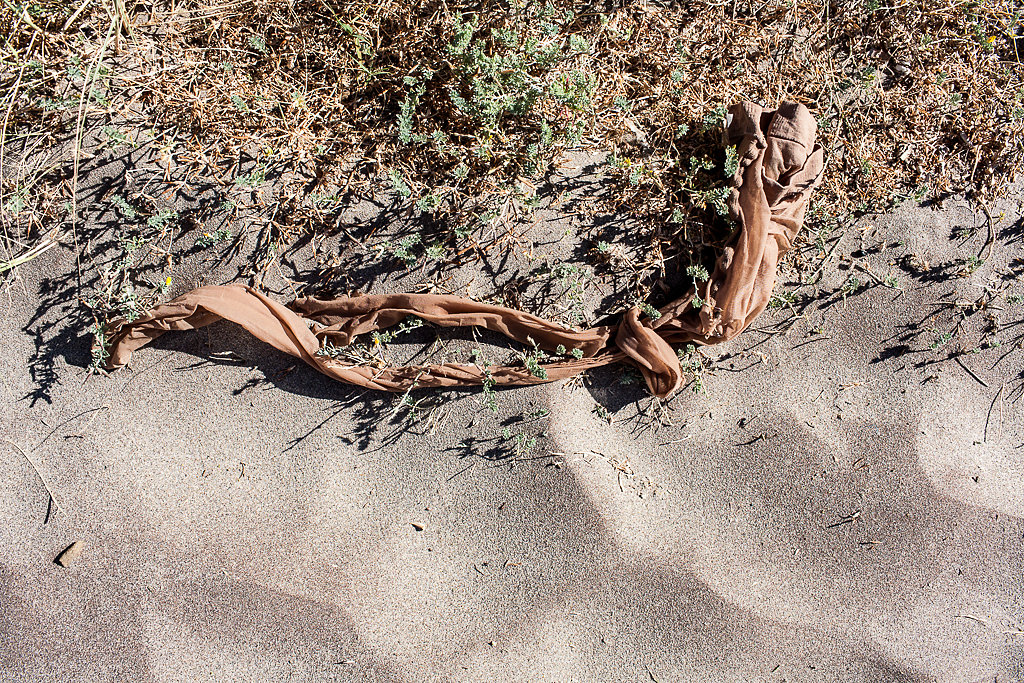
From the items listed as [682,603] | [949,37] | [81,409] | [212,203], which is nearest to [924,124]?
[949,37]

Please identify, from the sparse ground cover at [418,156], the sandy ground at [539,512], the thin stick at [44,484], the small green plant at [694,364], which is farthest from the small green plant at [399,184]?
the thin stick at [44,484]

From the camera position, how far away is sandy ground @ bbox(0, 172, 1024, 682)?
233 centimetres

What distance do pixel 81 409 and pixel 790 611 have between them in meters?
3.27

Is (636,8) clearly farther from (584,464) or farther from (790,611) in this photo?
(790,611)

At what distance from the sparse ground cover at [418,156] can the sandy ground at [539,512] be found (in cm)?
22

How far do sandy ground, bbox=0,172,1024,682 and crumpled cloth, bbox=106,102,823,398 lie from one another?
134mm

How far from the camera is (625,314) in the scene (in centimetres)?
233

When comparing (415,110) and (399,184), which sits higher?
(415,110)

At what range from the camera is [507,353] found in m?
2.37

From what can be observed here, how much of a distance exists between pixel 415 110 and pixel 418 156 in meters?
0.20

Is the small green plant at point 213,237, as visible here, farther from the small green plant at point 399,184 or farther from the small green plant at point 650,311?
the small green plant at point 650,311

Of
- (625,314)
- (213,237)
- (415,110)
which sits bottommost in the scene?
(625,314)

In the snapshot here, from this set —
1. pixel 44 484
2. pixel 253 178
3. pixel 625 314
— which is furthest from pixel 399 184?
pixel 44 484

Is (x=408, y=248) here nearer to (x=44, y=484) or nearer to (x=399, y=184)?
(x=399, y=184)
